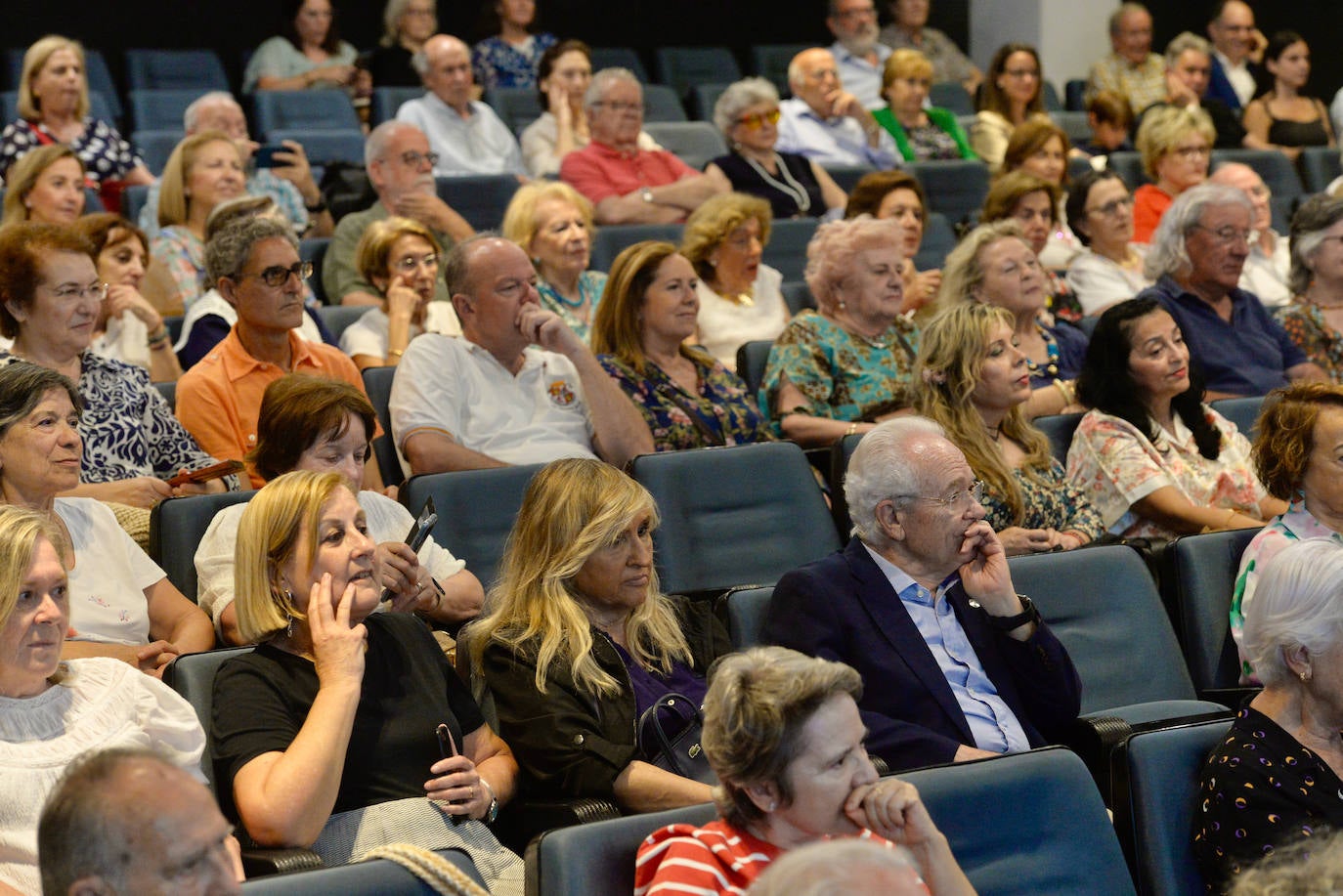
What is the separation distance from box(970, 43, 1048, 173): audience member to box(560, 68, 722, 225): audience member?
6.28 ft

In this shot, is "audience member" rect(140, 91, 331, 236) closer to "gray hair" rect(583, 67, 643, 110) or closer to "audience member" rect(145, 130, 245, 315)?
"audience member" rect(145, 130, 245, 315)

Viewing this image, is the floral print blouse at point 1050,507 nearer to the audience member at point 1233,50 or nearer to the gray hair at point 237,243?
the gray hair at point 237,243

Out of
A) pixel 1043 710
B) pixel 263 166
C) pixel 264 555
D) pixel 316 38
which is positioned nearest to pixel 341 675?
pixel 264 555

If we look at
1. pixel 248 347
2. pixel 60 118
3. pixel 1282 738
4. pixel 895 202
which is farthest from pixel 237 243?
pixel 1282 738

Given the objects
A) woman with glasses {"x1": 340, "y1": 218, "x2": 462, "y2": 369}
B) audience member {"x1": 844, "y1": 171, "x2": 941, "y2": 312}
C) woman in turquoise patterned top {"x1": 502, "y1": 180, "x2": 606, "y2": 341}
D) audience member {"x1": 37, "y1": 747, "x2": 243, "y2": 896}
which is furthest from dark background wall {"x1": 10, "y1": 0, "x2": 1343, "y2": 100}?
audience member {"x1": 37, "y1": 747, "x2": 243, "y2": 896}

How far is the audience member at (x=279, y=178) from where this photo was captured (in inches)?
210

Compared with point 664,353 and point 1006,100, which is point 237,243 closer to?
point 664,353

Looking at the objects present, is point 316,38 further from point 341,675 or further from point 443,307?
point 341,675

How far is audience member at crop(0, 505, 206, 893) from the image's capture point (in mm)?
2014

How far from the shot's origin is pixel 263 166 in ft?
17.9

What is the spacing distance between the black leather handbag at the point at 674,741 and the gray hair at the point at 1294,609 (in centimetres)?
82

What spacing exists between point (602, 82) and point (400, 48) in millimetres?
1907

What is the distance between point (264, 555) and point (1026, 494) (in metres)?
1.77

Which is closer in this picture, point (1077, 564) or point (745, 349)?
point (1077, 564)
